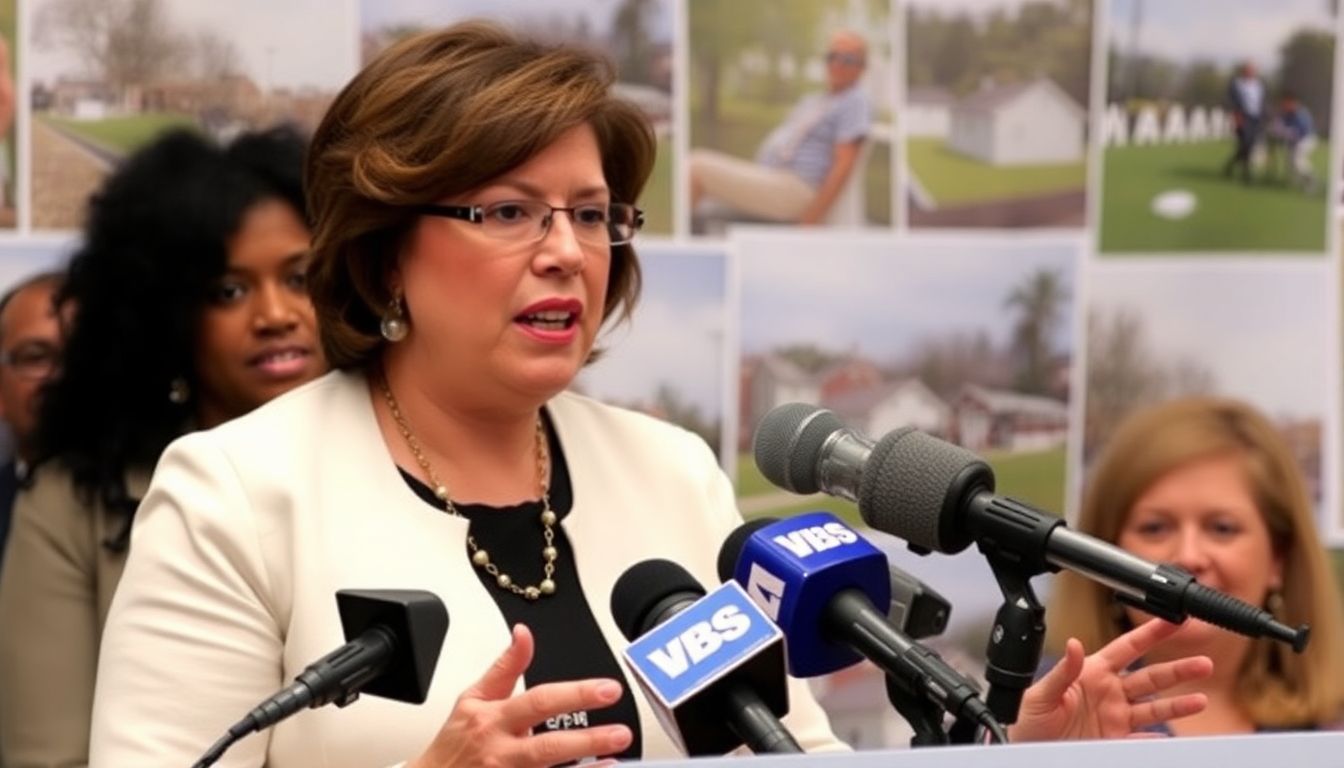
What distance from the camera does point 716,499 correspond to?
221 cm

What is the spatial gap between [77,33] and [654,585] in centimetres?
153

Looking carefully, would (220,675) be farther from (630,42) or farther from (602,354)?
(630,42)

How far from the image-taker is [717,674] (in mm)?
1379

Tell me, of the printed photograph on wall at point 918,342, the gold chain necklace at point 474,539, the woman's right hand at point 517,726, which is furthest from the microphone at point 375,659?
the printed photograph on wall at point 918,342

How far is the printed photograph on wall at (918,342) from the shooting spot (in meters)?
3.01

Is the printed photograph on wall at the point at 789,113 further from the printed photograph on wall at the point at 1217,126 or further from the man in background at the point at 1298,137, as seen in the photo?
the man in background at the point at 1298,137

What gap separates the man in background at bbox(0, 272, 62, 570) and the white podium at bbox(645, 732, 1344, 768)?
1779 mm

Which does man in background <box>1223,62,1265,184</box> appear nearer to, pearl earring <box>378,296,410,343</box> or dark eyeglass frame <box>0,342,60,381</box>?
pearl earring <box>378,296,410,343</box>

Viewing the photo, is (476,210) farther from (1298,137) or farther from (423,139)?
(1298,137)

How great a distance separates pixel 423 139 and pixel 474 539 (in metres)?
0.43

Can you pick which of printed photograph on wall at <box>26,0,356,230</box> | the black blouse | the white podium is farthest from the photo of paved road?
the white podium

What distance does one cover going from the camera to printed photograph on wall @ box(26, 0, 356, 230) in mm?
2676

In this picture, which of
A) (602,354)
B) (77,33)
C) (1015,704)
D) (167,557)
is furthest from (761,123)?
(1015,704)

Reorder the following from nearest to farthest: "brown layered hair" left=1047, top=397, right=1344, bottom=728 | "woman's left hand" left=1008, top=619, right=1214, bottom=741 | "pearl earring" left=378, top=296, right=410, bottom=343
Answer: "woman's left hand" left=1008, top=619, right=1214, bottom=741 → "pearl earring" left=378, top=296, right=410, bottom=343 → "brown layered hair" left=1047, top=397, right=1344, bottom=728
